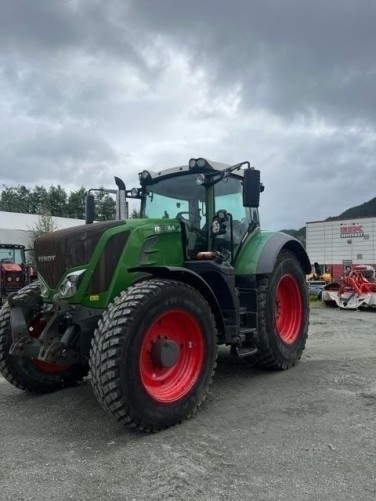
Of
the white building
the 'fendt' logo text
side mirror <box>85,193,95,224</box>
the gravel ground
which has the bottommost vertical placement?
the gravel ground

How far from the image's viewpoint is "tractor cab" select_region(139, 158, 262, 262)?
18.1ft

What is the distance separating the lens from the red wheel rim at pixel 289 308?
6656mm

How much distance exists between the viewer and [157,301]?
A: 4.17m

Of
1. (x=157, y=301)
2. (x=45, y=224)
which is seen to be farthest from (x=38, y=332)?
(x=45, y=224)

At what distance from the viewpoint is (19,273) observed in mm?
17641

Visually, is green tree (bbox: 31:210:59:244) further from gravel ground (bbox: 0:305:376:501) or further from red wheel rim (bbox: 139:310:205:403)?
red wheel rim (bbox: 139:310:205:403)

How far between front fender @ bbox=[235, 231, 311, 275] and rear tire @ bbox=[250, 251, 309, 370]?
0.20m

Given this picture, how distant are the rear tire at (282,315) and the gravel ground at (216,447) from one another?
1.16 feet

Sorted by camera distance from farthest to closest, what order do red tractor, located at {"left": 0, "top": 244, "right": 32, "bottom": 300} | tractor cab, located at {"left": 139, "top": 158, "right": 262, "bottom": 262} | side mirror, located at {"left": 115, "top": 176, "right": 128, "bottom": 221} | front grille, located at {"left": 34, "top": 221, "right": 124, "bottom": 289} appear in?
red tractor, located at {"left": 0, "top": 244, "right": 32, "bottom": 300} < side mirror, located at {"left": 115, "top": 176, "right": 128, "bottom": 221} < tractor cab, located at {"left": 139, "top": 158, "right": 262, "bottom": 262} < front grille, located at {"left": 34, "top": 221, "right": 124, "bottom": 289}

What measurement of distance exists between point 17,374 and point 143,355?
169 centimetres

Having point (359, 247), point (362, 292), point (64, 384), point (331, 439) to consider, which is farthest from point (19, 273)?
point (359, 247)

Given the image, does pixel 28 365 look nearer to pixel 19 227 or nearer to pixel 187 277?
pixel 187 277

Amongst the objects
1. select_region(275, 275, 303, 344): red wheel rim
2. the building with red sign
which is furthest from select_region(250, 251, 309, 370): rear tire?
the building with red sign

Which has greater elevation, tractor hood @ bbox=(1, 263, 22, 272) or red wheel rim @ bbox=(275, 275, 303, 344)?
tractor hood @ bbox=(1, 263, 22, 272)
